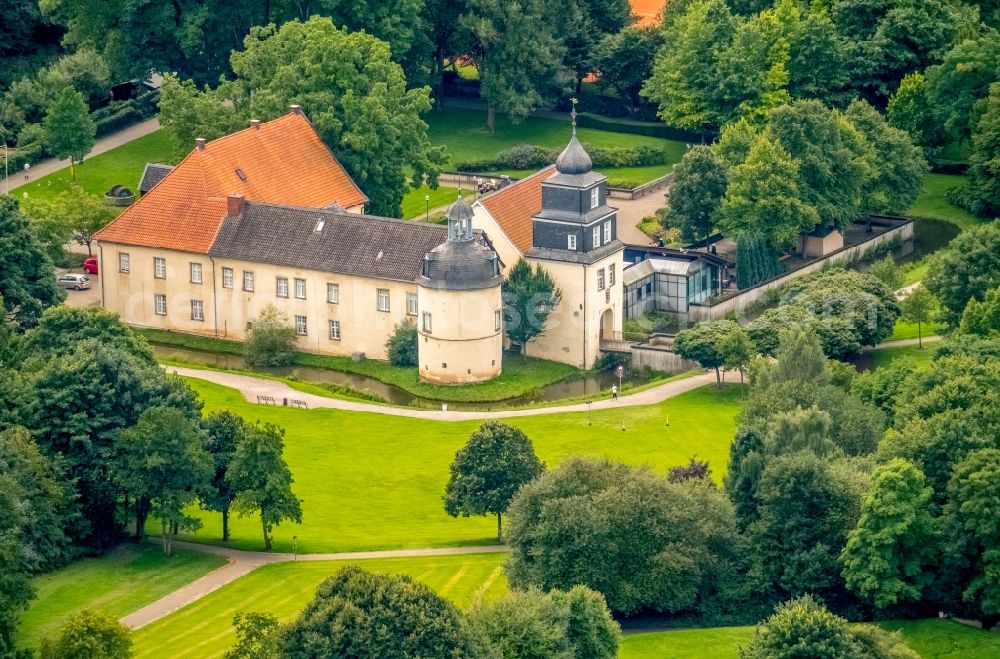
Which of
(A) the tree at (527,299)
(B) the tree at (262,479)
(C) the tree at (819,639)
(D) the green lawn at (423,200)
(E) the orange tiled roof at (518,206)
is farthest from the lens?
(D) the green lawn at (423,200)

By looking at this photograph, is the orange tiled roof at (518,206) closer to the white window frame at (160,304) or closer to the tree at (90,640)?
the white window frame at (160,304)

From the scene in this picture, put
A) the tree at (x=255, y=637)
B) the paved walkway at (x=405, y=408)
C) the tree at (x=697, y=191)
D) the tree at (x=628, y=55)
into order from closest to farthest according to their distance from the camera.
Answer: the tree at (x=255, y=637)
the paved walkway at (x=405, y=408)
the tree at (x=697, y=191)
the tree at (x=628, y=55)

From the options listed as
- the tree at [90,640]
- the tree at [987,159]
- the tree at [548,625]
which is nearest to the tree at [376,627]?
the tree at [548,625]

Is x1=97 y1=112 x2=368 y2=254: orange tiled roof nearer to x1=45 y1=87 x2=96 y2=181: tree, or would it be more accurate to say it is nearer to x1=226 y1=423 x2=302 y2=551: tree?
x1=45 y1=87 x2=96 y2=181: tree

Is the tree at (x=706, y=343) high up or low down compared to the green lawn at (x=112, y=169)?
down

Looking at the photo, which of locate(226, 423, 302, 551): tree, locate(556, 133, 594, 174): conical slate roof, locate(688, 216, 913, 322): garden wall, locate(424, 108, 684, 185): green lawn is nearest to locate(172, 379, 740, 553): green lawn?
locate(226, 423, 302, 551): tree

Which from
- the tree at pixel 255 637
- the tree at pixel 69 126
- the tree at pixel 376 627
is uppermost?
the tree at pixel 69 126

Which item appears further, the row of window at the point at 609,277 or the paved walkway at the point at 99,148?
the paved walkway at the point at 99,148
